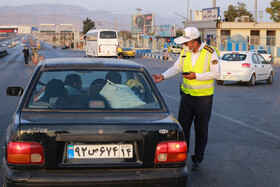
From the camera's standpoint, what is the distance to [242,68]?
1845cm

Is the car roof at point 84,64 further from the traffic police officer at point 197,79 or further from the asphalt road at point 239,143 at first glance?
the asphalt road at point 239,143

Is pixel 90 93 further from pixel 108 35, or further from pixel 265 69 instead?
pixel 108 35

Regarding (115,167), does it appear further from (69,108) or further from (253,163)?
(253,163)

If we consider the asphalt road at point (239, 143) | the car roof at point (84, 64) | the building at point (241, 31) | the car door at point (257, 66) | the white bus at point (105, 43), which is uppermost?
the building at point (241, 31)

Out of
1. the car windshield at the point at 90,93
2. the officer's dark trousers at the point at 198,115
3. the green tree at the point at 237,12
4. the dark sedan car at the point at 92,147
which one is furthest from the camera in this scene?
A: the green tree at the point at 237,12

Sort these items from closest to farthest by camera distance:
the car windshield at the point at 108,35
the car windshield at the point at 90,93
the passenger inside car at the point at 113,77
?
the car windshield at the point at 90,93 < the passenger inside car at the point at 113,77 < the car windshield at the point at 108,35

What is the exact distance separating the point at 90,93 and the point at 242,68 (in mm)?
14947

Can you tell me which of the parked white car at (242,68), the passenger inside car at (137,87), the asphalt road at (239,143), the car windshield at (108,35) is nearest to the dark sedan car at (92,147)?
the passenger inside car at (137,87)

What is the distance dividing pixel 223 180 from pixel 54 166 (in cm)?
252

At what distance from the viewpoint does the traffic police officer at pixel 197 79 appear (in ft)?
17.9

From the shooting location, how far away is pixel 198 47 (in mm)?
5535

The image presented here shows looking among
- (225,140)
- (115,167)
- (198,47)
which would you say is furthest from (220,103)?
(115,167)

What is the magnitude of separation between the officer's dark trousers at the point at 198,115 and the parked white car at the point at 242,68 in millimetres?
13117

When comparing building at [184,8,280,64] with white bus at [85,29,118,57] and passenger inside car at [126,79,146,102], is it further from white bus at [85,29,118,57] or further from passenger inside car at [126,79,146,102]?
passenger inside car at [126,79,146,102]
